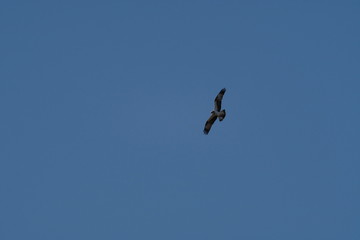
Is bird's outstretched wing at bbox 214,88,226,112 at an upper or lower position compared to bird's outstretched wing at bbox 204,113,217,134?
upper

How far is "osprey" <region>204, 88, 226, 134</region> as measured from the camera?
108 metres

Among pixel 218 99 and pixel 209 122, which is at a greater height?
pixel 218 99

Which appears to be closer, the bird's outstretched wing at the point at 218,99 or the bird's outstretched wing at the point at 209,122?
the bird's outstretched wing at the point at 218,99

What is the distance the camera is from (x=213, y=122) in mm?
109625

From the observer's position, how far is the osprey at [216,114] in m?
108

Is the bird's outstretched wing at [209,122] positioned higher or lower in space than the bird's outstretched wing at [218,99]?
lower

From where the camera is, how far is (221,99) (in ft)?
356

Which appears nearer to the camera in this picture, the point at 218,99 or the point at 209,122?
the point at 218,99

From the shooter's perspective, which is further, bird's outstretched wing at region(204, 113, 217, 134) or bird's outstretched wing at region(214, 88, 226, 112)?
bird's outstretched wing at region(204, 113, 217, 134)

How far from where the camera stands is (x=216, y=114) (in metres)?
109

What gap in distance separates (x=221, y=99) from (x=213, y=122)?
2045mm
